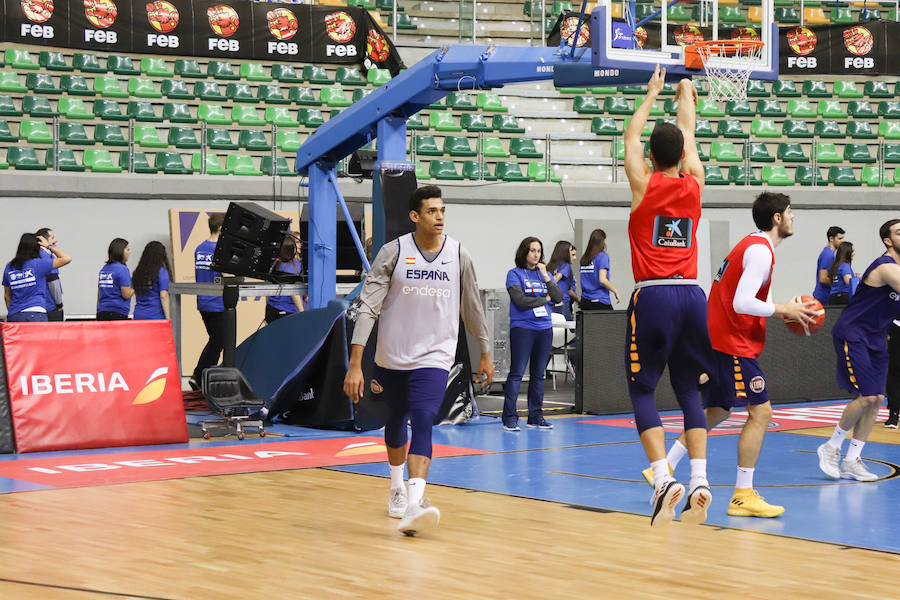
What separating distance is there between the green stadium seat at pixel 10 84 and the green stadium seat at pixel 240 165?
384 centimetres

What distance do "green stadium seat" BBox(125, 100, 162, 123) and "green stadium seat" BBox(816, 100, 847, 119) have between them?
12764 mm

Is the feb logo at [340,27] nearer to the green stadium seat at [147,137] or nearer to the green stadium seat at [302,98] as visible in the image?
the green stadium seat at [302,98]

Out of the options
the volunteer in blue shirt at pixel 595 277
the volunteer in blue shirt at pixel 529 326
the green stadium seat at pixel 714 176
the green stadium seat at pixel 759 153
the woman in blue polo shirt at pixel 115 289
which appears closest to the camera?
the volunteer in blue shirt at pixel 529 326

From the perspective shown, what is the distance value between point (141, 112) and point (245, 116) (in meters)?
1.76

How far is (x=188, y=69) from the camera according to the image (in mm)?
21188

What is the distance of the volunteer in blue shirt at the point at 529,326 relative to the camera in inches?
463

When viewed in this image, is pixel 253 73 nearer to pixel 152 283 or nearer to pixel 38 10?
pixel 38 10

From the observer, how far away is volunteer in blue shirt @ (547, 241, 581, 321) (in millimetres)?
14320

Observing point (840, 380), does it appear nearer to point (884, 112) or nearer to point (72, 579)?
point (72, 579)

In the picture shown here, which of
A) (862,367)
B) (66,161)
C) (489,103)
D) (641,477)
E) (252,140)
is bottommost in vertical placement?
(641,477)

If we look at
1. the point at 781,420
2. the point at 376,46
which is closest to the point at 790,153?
the point at 376,46

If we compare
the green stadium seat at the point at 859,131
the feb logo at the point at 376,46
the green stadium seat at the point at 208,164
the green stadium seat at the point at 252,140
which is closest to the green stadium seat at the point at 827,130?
the green stadium seat at the point at 859,131

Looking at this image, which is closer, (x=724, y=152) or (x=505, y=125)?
(x=505, y=125)

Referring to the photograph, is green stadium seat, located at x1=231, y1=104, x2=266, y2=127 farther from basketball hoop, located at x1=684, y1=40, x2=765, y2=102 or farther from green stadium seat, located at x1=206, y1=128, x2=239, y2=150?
basketball hoop, located at x1=684, y1=40, x2=765, y2=102
